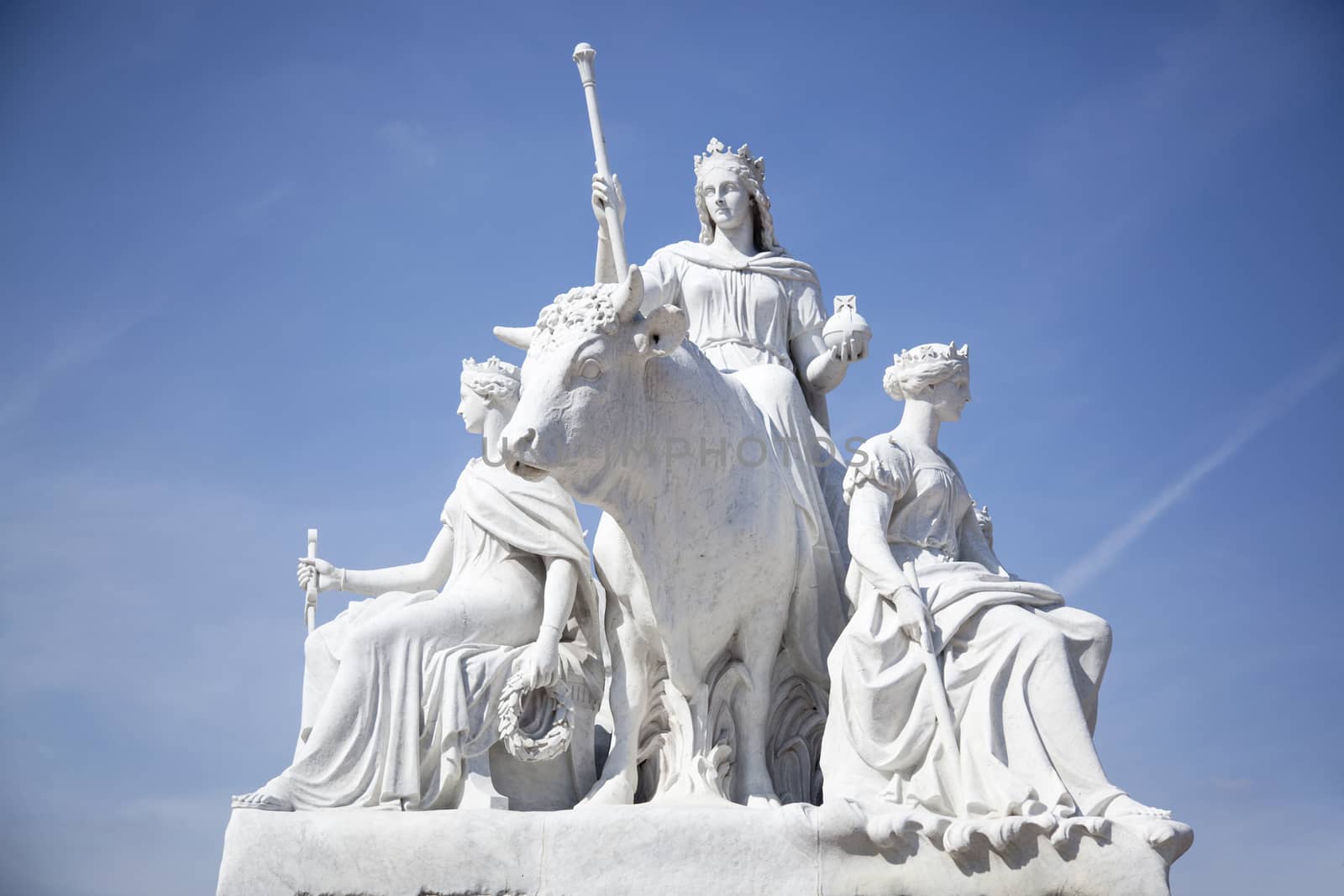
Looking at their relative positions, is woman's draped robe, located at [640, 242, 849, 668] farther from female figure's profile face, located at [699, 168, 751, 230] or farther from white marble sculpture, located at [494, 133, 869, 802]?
female figure's profile face, located at [699, 168, 751, 230]

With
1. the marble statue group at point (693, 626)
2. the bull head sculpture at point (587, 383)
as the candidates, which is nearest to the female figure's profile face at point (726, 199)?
the marble statue group at point (693, 626)

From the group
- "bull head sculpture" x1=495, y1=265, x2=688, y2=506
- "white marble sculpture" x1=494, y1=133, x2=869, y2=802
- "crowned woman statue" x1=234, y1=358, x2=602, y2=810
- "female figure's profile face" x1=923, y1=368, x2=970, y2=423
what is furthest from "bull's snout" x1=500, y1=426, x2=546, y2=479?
"female figure's profile face" x1=923, y1=368, x2=970, y2=423

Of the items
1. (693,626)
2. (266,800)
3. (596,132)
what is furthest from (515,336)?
(266,800)

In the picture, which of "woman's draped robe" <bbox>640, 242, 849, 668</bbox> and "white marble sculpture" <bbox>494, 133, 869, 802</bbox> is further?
"woman's draped robe" <bbox>640, 242, 849, 668</bbox>

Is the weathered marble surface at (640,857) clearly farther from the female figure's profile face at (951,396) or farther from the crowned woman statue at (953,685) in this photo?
the female figure's profile face at (951,396)

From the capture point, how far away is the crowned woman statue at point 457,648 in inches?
279

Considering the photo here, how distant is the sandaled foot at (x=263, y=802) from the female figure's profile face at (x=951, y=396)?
377 centimetres

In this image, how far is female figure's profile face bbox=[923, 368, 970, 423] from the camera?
8039 millimetres

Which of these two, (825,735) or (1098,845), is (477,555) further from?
(1098,845)

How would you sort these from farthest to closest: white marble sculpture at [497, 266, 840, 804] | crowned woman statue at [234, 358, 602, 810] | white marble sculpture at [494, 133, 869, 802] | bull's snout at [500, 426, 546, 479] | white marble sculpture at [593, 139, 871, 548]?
1. white marble sculpture at [593, 139, 871, 548]
2. white marble sculpture at [494, 133, 869, 802]
3. crowned woman statue at [234, 358, 602, 810]
4. white marble sculpture at [497, 266, 840, 804]
5. bull's snout at [500, 426, 546, 479]

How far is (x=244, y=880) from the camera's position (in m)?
6.62

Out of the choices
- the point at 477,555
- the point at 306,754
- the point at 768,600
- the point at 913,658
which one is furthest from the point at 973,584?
the point at 306,754

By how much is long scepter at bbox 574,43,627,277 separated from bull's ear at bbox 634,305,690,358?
1320 mm

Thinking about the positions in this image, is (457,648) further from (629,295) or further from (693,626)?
(629,295)
